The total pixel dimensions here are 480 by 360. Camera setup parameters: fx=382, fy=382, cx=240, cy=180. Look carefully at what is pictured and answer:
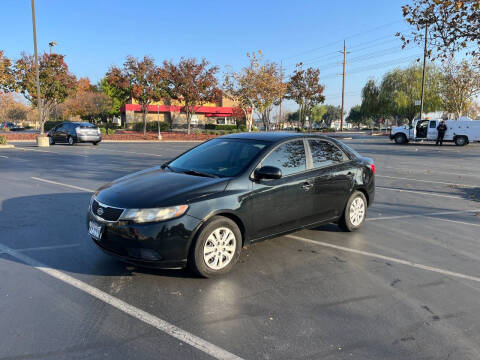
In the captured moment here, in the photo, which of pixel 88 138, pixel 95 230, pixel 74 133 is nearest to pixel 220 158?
pixel 95 230

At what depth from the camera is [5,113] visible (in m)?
70.4

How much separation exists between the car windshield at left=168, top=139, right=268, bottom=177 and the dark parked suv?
20.6 metres

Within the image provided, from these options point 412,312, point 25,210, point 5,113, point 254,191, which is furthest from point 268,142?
point 5,113

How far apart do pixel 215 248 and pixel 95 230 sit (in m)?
1.33

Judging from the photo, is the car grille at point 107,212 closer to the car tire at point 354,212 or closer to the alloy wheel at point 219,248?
the alloy wheel at point 219,248

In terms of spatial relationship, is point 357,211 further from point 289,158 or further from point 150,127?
point 150,127

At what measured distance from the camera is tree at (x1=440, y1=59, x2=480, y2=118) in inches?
1678

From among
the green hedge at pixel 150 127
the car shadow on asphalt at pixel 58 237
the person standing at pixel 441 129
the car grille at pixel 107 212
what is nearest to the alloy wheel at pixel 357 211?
the car shadow on asphalt at pixel 58 237

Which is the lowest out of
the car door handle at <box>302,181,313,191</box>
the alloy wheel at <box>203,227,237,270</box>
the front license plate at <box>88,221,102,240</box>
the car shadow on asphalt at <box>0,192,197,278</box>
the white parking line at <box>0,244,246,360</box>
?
the white parking line at <box>0,244,246,360</box>

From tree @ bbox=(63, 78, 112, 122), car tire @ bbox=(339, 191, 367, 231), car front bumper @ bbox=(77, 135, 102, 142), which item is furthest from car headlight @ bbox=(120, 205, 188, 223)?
tree @ bbox=(63, 78, 112, 122)

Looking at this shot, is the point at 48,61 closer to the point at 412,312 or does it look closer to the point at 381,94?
the point at 412,312

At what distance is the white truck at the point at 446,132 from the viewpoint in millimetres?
29234

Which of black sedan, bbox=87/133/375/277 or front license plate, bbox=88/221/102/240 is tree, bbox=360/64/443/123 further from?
front license plate, bbox=88/221/102/240

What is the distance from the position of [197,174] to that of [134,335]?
6.85ft
